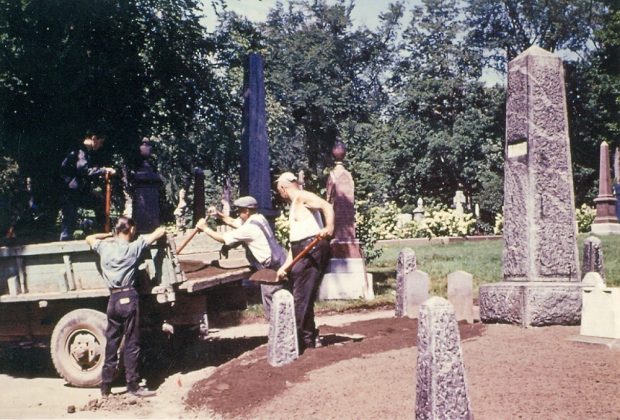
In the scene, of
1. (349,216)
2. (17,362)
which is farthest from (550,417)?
(349,216)

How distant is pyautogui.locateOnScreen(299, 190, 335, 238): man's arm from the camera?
247 inches

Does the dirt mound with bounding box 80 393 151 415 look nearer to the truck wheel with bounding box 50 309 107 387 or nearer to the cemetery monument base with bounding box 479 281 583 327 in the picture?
the truck wheel with bounding box 50 309 107 387

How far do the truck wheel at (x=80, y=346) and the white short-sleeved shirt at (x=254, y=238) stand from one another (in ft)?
5.53

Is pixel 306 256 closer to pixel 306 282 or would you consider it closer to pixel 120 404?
pixel 306 282

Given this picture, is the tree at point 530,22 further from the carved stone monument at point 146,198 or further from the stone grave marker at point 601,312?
the stone grave marker at point 601,312

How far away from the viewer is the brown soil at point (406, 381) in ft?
14.0

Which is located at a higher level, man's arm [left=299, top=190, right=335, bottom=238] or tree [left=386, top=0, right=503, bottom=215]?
tree [left=386, top=0, right=503, bottom=215]

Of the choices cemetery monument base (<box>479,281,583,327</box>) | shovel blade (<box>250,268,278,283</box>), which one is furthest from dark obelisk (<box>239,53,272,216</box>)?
cemetery monument base (<box>479,281,583,327</box>)

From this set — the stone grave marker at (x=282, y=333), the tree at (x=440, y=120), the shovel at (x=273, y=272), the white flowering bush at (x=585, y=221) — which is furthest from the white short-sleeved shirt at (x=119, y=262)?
the tree at (x=440, y=120)

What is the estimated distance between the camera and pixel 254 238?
23.4ft

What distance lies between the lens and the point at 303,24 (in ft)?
133

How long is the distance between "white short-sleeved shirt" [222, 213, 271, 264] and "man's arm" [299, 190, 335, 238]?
860 mm

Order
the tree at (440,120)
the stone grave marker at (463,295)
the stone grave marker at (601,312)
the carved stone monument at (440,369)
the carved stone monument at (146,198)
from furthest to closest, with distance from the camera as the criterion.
Result: 1. the tree at (440,120)
2. the carved stone monument at (146,198)
3. the stone grave marker at (463,295)
4. the stone grave marker at (601,312)
5. the carved stone monument at (440,369)

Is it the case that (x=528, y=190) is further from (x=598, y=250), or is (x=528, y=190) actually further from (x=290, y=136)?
(x=290, y=136)
